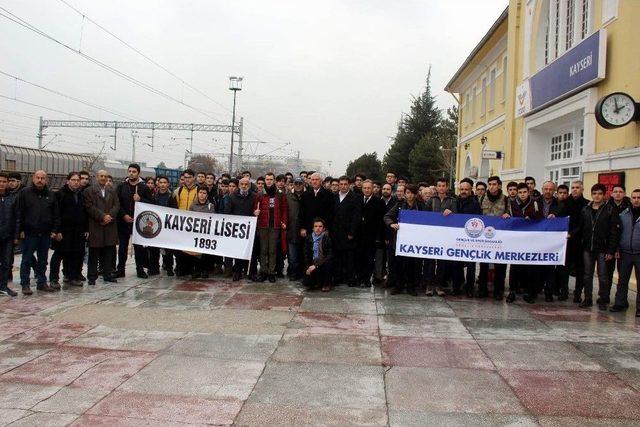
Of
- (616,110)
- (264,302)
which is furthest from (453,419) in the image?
(616,110)

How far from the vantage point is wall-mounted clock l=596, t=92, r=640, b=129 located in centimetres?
970

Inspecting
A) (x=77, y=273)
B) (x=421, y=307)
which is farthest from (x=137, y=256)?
(x=421, y=307)

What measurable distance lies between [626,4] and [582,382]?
830 cm

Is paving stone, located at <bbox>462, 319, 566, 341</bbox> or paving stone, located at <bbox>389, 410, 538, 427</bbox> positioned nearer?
paving stone, located at <bbox>389, 410, 538, 427</bbox>

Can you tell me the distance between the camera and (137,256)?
10398mm

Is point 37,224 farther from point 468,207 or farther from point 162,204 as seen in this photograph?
point 468,207

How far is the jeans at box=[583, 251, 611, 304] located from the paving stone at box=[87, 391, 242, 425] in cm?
615

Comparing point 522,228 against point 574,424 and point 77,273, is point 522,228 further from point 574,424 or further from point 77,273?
point 77,273

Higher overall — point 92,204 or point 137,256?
point 92,204

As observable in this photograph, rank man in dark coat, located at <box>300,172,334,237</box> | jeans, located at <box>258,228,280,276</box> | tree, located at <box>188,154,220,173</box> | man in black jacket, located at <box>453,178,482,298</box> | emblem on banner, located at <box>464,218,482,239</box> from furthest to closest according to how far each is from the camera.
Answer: tree, located at <box>188,154,220,173</box>
jeans, located at <box>258,228,280,276</box>
man in dark coat, located at <box>300,172,334,237</box>
man in black jacket, located at <box>453,178,482,298</box>
emblem on banner, located at <box>464,218,482,239</box>

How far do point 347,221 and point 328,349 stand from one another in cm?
373

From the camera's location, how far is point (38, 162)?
2959 centimetres

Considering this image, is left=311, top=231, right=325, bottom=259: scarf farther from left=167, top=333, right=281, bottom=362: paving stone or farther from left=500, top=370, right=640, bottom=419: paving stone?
left=500, top=370, right=640, bottom=419: paving stone

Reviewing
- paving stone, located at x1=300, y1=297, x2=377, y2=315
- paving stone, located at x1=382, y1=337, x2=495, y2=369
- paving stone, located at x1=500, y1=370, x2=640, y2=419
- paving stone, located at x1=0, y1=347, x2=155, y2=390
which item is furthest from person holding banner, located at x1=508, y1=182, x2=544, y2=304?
paving stone, located at x1=0, y1=347, x2=155, y2=390
